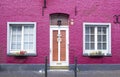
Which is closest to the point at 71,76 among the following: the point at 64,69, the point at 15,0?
the point at 64,69

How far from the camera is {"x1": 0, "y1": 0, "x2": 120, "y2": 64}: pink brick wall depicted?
18219 millimetres

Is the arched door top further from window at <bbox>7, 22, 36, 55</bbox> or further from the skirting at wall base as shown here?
the skirting at wall base

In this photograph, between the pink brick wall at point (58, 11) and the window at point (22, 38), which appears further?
the window at point (22, 38)

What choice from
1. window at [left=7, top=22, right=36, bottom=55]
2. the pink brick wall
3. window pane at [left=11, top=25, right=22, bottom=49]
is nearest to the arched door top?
the pink brick wall

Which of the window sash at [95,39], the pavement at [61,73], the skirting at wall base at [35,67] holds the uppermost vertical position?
the window sash at [95,39]

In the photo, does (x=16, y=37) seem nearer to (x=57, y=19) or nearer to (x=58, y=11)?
(x=57, y=19)

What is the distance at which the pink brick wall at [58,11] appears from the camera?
18.2 metres

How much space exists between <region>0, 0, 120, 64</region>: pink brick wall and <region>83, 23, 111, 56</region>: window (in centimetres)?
29

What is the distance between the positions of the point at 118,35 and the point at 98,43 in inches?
46.5

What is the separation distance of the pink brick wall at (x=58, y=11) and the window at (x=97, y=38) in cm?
29

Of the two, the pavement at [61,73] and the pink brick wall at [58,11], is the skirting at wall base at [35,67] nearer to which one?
the pink brick wall at [58,11]

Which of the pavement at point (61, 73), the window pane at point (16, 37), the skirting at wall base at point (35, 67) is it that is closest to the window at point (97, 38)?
the skirting at wall base at point (35, 67)

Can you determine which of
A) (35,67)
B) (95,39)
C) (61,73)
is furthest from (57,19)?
(61,73)

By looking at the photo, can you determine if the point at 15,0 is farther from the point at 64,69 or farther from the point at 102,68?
the point at 102,68
